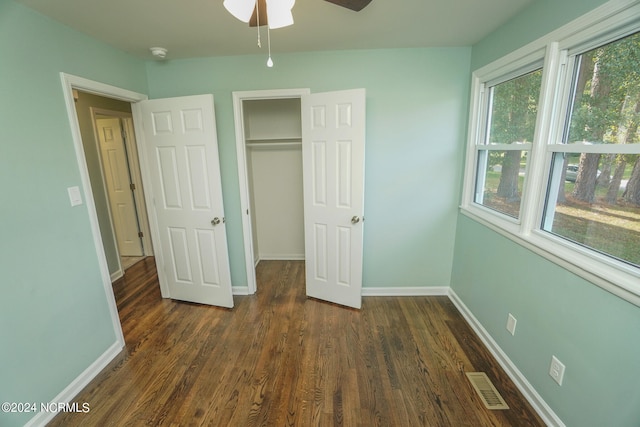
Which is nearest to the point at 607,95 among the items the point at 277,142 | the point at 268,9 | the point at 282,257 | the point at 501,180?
the point at 501,180

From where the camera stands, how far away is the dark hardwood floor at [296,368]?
1540 mm

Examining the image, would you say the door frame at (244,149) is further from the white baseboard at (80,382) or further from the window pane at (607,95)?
the window pane at (607,95)

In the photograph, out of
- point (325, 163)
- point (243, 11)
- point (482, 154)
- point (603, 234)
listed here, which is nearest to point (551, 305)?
point (603, 234)

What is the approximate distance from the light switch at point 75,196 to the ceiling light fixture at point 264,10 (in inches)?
62.2

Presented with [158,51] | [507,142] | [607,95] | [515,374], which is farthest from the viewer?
[158,51]

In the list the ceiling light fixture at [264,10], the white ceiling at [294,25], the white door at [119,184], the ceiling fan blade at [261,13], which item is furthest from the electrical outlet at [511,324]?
the white door at [119,184]

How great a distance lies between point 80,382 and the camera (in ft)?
5.70

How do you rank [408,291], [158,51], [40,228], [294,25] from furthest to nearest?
1. [408,291]
2. [158,51]
3. [294,25]
4. [40,228]

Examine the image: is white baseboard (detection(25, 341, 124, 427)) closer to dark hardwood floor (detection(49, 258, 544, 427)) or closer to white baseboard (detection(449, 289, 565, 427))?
dark hardwood floor (detection(49, 258, 544, 427))

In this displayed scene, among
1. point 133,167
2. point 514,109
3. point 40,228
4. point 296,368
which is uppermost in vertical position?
point 514,109

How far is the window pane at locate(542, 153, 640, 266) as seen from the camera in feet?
3.88

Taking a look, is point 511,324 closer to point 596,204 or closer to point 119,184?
point 596,204

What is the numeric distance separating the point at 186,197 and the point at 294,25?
5.69ft

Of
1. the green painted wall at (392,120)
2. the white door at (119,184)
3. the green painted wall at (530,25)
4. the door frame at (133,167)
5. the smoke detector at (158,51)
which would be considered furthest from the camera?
the white door at (119,184)
